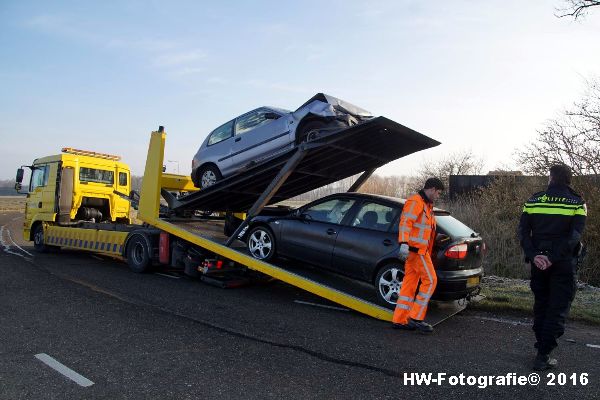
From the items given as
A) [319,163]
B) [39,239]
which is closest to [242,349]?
[319,163]

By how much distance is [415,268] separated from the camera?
559 cm

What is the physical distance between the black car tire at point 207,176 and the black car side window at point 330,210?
97.4 inches

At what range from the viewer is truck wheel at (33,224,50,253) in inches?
462

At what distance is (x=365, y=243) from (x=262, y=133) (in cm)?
307

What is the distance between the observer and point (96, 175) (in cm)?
1188

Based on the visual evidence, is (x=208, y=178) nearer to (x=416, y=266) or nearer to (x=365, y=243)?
(x=365, y=243)

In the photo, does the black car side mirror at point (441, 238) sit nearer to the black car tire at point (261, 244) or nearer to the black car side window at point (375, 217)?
the black car side window at point (375, 217)

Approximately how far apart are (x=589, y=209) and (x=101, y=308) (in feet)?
36.6

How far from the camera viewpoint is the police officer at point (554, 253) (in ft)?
14.3

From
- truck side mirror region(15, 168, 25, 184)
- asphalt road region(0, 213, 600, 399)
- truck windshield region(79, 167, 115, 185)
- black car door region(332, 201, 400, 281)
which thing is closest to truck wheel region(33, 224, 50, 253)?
truck side mirror region(15, 168, 25, 184)

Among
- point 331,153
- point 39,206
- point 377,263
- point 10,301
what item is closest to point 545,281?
point 377,263

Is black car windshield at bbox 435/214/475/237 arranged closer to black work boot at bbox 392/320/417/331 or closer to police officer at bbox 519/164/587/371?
black work boot at bbox 392/320/417/331

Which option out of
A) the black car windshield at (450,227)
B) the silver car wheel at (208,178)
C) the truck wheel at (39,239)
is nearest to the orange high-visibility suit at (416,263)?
the black car windshield at (450,227)

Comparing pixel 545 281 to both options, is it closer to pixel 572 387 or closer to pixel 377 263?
pixel 572 387
